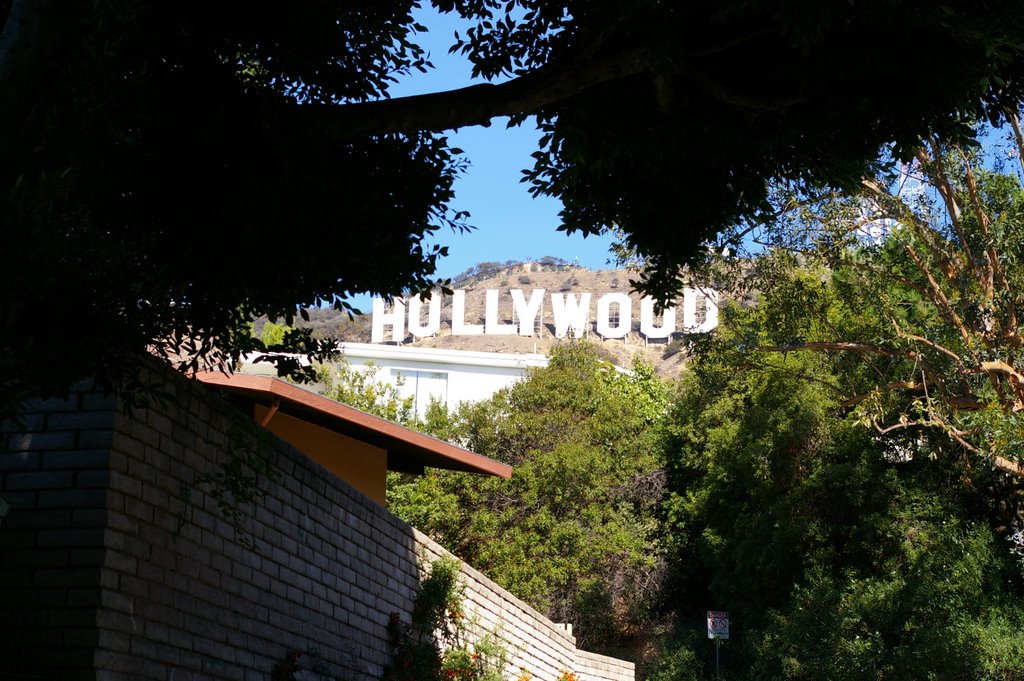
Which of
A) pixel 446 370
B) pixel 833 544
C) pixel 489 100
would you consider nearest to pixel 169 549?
pixel 489 100

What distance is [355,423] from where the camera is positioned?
13.1m

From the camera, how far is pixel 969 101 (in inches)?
297

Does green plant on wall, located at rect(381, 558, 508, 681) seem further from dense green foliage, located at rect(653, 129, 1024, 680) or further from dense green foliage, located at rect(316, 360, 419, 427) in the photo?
dense green foliage, located at rect(316, 360, 419, 427)

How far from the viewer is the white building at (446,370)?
57750 mm

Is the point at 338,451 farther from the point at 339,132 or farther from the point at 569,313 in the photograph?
the point at 569,313

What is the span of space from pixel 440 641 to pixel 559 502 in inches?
875

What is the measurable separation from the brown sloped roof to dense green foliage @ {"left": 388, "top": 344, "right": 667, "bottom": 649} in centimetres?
1612

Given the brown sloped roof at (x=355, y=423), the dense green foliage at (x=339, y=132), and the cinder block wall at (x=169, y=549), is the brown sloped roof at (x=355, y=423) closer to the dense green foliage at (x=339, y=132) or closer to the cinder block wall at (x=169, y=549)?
the cinder block wall at (x=169, y=549)

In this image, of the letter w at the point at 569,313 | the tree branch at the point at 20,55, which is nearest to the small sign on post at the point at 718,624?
the tree branch at the point at 20,55

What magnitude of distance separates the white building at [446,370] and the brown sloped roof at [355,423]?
40435 millimetres

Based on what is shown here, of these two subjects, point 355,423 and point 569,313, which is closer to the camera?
point 355,423

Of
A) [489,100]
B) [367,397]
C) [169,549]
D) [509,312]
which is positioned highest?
[509,312]

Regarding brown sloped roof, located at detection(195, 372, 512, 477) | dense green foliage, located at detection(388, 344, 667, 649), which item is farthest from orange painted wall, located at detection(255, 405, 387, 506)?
dense green foliage, located at detection(388, 344, 667, 649)

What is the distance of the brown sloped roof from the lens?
11680mm
